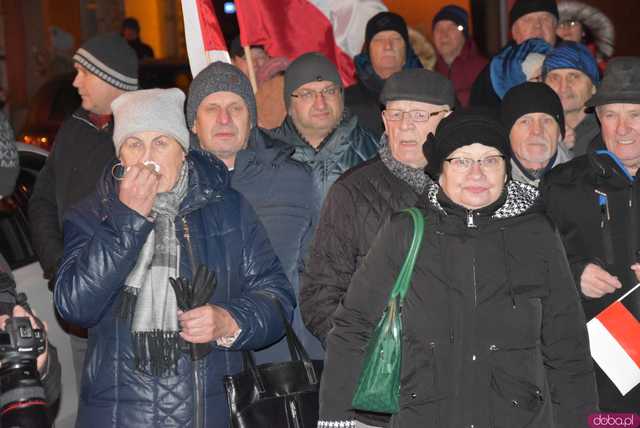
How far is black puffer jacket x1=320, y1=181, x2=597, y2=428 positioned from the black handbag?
0.30m

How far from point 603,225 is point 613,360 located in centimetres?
60

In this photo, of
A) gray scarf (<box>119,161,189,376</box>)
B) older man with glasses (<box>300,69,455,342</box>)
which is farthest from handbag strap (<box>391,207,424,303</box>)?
gray scarf (<box>119,161,189,376</box>)

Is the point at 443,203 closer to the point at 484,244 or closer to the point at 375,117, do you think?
the point at 484,244

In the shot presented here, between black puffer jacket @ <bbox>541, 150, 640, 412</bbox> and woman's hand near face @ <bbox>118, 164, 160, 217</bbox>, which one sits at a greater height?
woman's hand near face @ <bbox>118, 164, 160, 217</bbox>

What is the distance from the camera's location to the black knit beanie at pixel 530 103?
6.36m

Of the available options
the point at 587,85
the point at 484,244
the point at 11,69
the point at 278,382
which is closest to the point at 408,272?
the point at 484,244

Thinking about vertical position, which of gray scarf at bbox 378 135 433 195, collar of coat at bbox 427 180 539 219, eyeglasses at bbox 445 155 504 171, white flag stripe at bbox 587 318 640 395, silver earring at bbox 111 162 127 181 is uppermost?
silver earring at bbox 111 162 127 181

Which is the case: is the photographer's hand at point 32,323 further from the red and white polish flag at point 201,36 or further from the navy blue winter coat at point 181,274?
the red and white polish flag at point 201,36

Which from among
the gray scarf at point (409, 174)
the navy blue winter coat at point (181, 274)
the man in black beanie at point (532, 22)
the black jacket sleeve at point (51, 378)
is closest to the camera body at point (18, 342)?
the black jacket sleeve at point (51, 378)

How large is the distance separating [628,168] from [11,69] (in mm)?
21877

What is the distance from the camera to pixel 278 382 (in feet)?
16.6

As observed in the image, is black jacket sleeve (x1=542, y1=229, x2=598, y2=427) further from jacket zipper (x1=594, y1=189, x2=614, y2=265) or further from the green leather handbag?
jacket zipper (x1=594, y1=189, x2=614, y2=265)

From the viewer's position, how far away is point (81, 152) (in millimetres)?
6918

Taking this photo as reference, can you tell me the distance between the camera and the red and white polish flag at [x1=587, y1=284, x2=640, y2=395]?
18.2ft
